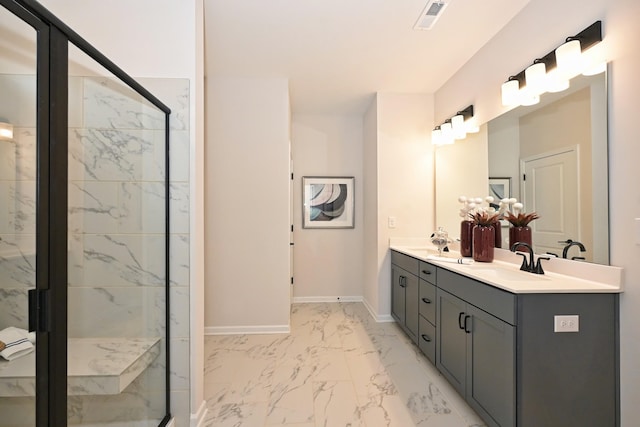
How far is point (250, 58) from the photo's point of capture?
2.93m

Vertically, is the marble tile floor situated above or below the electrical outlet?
below

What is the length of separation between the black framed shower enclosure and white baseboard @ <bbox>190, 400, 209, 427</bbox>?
926 millimetres

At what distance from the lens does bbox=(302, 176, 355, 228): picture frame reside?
14.8ft

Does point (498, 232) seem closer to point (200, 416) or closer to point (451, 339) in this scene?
point (451, 339)

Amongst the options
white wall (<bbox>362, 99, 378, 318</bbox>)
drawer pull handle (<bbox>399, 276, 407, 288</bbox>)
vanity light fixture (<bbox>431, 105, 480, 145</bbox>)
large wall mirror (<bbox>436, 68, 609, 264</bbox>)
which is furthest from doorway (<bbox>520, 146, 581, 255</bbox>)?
white wall (<bbox>362, 99, 378, 318</bbox>)

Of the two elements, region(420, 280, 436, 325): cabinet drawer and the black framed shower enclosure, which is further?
region(420, 280, 436, 325): cabinet drawer

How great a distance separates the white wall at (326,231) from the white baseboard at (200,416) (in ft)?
8.46

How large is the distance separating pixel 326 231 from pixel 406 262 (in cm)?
163

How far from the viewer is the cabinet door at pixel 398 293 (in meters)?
3.20

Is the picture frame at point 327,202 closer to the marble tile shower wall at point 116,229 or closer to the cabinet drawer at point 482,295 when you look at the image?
the cabinet drawer at point 482,295

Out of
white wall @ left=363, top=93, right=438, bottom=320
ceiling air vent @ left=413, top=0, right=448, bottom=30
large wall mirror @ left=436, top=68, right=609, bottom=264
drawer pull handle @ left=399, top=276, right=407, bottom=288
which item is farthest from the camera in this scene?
white wall @ left=363, top=93, right=438, bottom=320

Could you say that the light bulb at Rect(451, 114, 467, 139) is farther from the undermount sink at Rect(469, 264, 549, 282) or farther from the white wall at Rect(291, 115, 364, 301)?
the white wall at Rect(291, 115, 364, 301)

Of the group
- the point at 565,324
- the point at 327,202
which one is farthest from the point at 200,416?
the point at 327,202

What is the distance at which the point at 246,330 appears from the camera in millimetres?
3316
